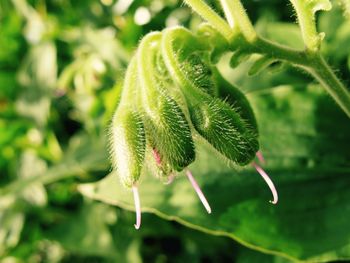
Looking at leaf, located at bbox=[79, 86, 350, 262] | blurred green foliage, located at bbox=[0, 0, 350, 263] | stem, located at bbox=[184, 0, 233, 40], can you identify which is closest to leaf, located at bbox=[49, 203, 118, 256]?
blurred green foliage, located at bbox=[0, 0, 350, 263]

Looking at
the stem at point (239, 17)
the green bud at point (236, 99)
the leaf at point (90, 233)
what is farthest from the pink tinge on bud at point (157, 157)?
the leaf at point (90, 233)

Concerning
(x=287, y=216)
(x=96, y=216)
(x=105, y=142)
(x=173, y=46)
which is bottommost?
(x=96, y=216)

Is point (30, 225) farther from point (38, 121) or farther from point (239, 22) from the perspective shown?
point (239, 22)

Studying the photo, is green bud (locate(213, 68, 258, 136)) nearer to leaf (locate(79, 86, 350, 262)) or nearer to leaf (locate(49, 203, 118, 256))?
leaf (locate(79, 86, 350, 262))

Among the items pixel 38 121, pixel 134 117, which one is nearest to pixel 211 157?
pixel 134 117

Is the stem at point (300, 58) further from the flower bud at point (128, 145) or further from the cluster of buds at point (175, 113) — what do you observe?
the flower bud at point (128, 145)
